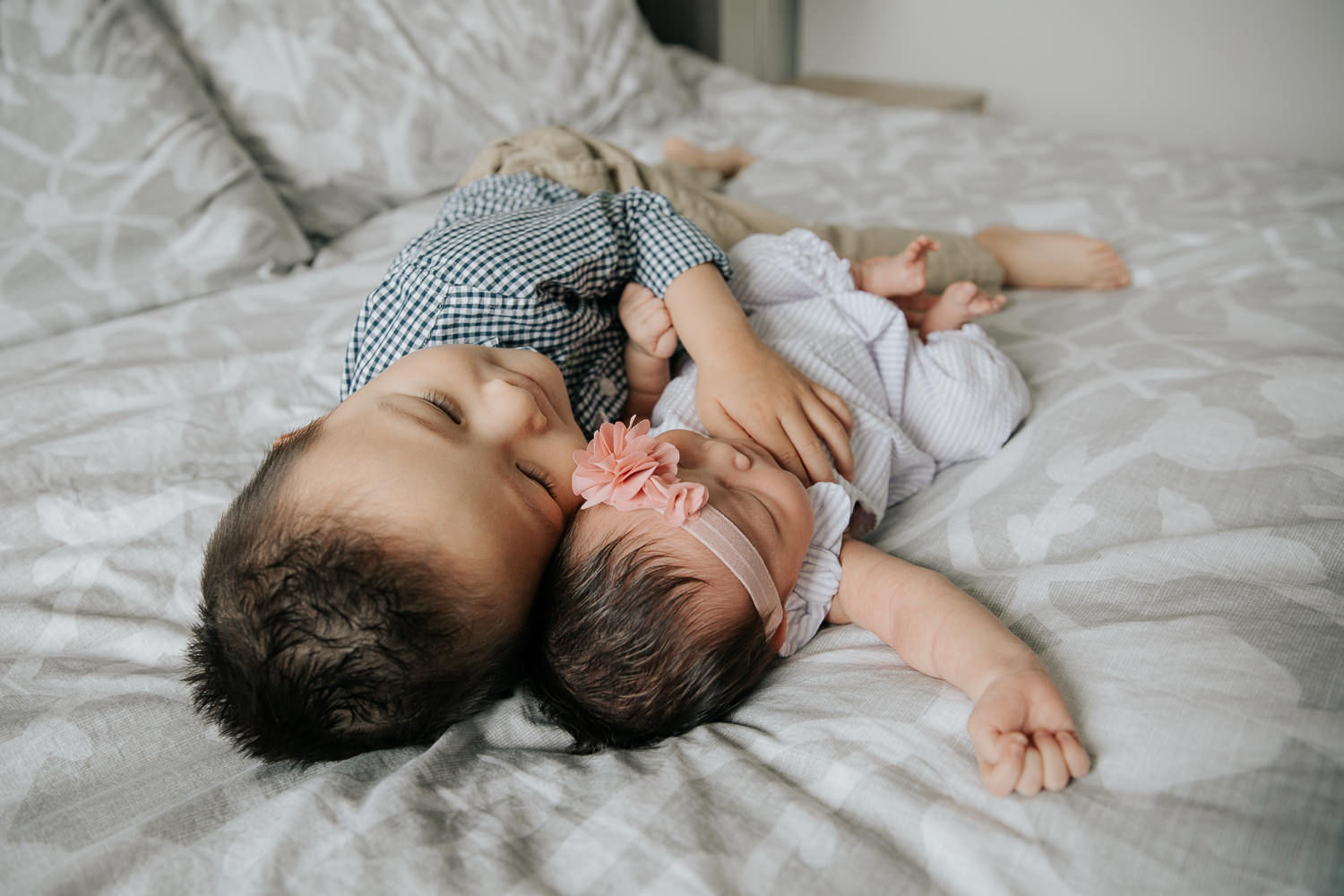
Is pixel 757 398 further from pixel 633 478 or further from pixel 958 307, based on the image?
pixel 958 307

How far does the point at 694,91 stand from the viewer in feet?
7.42

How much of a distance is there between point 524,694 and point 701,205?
34.5 inches

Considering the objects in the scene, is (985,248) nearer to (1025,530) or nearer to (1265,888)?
(1025,530)

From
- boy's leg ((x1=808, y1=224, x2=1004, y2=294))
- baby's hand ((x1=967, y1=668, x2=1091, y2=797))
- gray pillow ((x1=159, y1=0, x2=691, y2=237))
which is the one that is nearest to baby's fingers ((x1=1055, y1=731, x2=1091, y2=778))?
baby's hand ((x1=967, y1=668, x2=1091, y2=797))

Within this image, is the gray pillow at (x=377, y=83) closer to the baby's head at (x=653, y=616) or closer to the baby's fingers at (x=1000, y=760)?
the baby's head at (x=653, y=616)

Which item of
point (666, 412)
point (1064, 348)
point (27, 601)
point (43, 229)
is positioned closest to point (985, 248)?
point (1064, 348)

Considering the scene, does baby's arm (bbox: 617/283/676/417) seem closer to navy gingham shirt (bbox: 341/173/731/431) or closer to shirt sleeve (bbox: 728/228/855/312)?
navy gingham shirt (bbox: 341/173/731/431)

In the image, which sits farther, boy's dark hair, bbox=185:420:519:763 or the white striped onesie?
the white striped onesie

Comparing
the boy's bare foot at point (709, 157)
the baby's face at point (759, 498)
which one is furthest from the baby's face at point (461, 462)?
the boy's bare foot at point (709, 157)

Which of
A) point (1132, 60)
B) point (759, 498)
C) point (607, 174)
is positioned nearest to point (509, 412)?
point (759, 498)

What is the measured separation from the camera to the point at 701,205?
131 cm

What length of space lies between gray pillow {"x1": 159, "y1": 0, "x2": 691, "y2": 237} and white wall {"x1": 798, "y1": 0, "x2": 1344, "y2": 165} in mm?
1685

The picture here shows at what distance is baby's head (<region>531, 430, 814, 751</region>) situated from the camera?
660 mm

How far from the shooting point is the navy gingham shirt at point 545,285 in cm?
91
